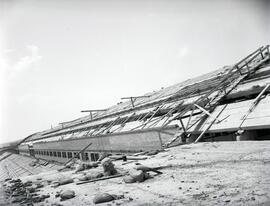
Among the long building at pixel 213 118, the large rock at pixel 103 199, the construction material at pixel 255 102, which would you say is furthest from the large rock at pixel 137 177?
the construction material at pixel 255 102

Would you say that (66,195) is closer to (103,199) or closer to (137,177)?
(103,199)

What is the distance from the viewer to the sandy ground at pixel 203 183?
4407 mm

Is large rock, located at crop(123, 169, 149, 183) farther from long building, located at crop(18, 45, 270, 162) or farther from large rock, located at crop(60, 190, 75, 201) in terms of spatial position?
long building, located at crop(18, 45, 270, 162)

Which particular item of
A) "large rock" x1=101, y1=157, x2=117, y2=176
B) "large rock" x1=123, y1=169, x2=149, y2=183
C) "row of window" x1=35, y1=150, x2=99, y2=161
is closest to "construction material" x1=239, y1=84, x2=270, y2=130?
"large rock" x1=123, y1=169, x2=149, y2=183

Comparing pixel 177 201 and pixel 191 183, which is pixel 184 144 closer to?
pixel 191 183

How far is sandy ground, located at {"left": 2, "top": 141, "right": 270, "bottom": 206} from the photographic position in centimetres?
441

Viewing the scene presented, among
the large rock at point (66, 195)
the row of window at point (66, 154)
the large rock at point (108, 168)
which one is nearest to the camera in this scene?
the large rock at point (66, 195)

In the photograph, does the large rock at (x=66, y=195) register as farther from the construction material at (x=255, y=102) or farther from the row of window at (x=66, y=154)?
the row of window at (x=66, y=154)

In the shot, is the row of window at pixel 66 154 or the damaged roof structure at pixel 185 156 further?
the row of window at pixel 66 154

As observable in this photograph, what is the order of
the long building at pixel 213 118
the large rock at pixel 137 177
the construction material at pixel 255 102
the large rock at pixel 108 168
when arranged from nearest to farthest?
the large rock at pixel 137 177
the large rock at pixel 108 168
the long building at pixel 213 118
the construction material at pixel 255 102

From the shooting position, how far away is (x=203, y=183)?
530 cm

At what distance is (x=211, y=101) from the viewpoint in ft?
40.7

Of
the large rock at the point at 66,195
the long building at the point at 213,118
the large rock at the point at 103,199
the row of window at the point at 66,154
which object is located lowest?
the row of window at the point at 66,154

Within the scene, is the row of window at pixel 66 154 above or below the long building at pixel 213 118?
below
